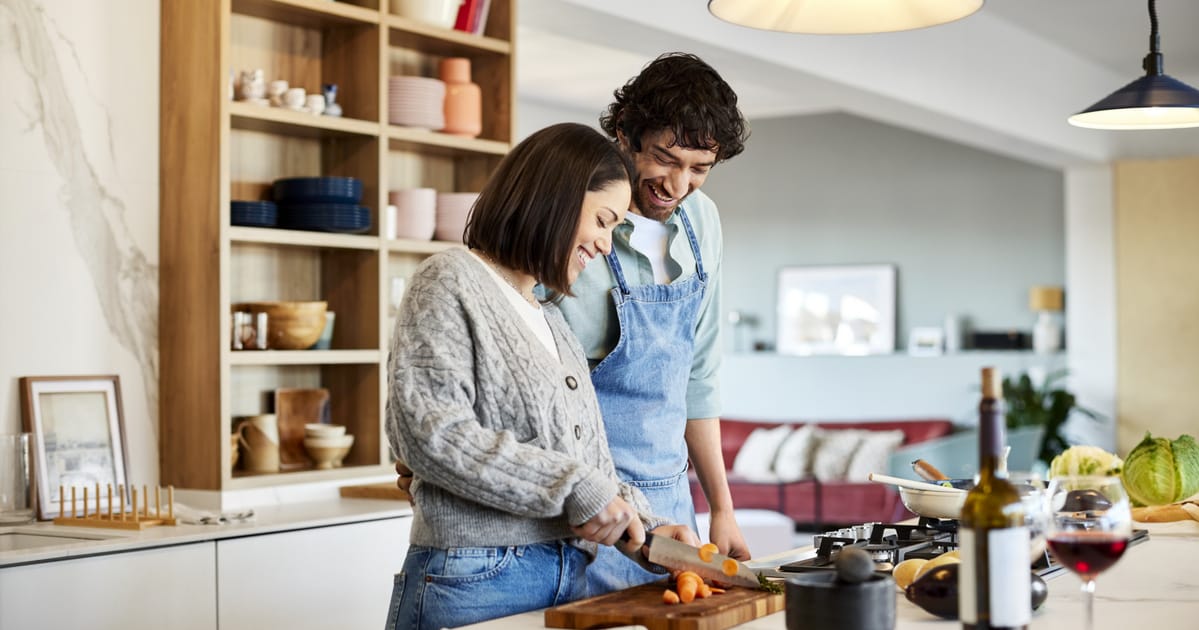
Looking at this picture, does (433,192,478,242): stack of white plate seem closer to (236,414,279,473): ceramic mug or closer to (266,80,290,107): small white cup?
(266,80,290,107): small white cup

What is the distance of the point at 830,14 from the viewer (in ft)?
6.56

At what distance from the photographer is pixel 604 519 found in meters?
1.62

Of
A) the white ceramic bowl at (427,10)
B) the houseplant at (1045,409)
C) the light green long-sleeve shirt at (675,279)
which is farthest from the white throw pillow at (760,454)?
→ the light green long-sleeve shirt at (675,279)

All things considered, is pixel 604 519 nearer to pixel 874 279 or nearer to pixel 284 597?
pixel 284 597

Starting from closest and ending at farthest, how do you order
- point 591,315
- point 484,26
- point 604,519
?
point 604,519, point 591,315, point 484,26

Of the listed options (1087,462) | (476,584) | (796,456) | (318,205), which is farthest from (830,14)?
(796,456)

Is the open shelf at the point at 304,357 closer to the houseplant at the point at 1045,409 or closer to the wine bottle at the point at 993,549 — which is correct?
the wine bottle at the point at 993,549

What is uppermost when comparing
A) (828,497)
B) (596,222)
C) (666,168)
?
(666,168)

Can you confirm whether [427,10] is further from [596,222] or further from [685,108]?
[596,222]

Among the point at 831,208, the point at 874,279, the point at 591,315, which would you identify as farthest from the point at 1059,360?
the point at 591,315

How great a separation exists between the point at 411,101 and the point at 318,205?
→ 455mm

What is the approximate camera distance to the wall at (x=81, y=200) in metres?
2.96

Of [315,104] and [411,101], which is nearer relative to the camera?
[315,104]

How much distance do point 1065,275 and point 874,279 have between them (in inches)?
52.1
